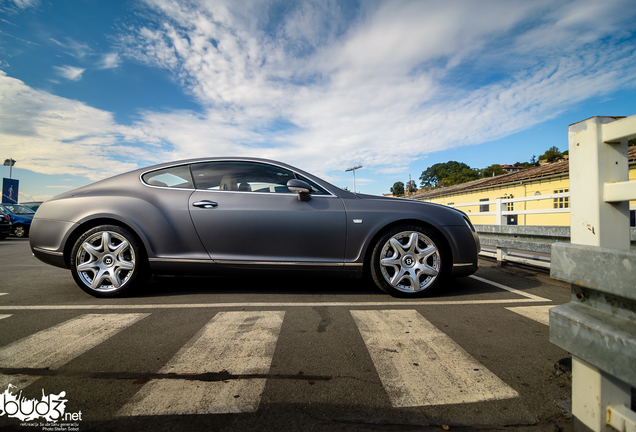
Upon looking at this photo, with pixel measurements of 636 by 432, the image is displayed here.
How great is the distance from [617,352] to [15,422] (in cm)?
234

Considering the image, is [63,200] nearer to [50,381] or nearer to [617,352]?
[50,381]

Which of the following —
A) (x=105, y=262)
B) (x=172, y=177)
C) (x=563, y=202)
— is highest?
(x=563, y=202)

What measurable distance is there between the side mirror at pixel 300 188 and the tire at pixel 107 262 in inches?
70.4

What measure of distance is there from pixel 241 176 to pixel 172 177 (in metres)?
0.81

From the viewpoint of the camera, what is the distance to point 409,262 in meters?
3.56

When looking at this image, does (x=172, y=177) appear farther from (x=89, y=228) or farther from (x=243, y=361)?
(x=243, y=361)

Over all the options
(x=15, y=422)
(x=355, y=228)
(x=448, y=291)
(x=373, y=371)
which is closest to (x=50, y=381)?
(x=15, y=422)

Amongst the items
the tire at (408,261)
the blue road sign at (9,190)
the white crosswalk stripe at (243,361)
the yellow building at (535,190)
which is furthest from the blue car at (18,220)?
the blue road sign at (9,190)

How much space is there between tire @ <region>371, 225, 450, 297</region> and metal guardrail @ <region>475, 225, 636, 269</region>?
1.43 m

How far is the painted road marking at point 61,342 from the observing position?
1.93m

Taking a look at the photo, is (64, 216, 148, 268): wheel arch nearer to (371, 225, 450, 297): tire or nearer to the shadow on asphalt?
the shadow on asphalt

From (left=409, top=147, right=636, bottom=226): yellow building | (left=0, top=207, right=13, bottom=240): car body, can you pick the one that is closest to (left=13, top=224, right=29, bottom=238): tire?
(left=0, top=207, right=13, bottom=240): car body

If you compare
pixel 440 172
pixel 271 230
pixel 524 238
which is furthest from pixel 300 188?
pixel 440 172

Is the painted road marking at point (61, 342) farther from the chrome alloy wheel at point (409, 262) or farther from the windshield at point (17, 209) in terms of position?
the windshield at point (17, 209)
